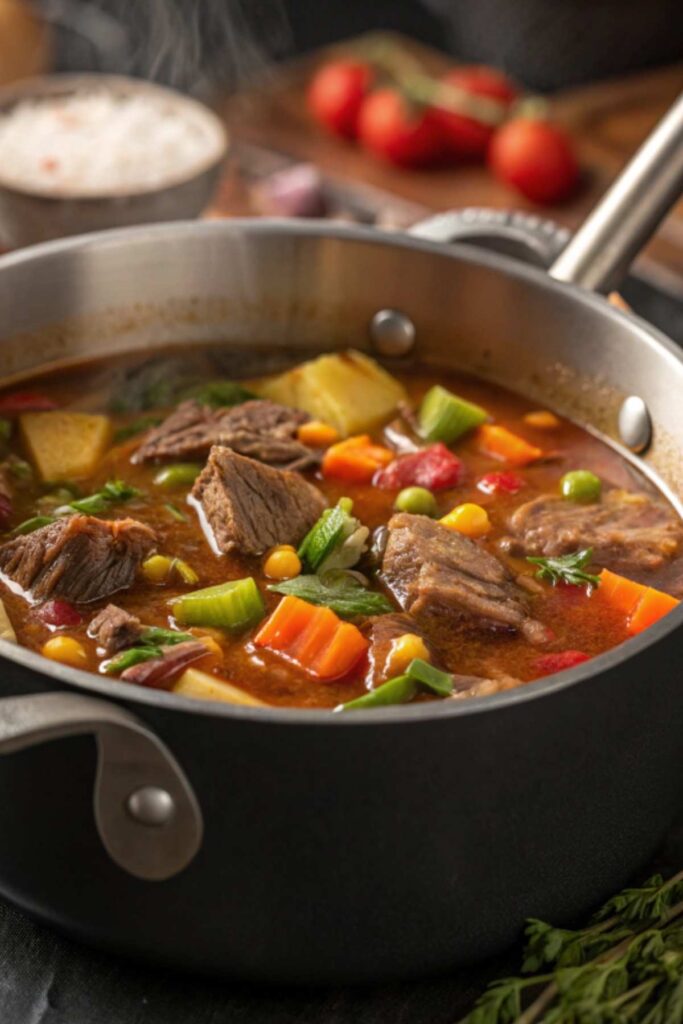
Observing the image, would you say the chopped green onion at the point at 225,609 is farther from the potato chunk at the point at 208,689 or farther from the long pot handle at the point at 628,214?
the long pot handle at the point at 628,214

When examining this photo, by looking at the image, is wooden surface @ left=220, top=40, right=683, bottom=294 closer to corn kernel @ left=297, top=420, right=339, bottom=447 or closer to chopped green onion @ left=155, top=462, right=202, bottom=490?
corn kernel @ left=297, top=420, right=339, bottom=447

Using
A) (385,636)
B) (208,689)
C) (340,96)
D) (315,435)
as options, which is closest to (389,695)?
(385,636)

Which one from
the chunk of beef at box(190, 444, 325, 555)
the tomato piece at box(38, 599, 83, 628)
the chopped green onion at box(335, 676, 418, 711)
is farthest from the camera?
the chunk of beef at box(190, 444, 325, 555)

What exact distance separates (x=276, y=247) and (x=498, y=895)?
85.2 inches

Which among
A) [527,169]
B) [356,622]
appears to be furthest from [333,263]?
[527,169]

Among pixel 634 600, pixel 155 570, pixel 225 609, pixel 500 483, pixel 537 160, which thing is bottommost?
pixel 537 160

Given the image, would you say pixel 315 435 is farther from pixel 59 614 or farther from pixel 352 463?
pixel 59 614

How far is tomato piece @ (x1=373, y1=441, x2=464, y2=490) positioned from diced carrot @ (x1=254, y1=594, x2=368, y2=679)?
66cm

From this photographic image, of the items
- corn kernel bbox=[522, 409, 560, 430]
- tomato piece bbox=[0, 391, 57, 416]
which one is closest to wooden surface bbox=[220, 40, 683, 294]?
corn kernel bbox=[522, 409, 560, 430]

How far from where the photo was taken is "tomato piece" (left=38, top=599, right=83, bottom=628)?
3043 mm

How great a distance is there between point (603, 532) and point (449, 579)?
495mm

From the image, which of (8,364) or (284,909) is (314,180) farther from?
(284,909)

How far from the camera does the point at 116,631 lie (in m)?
2.92

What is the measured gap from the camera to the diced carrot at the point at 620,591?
320 centimetres
